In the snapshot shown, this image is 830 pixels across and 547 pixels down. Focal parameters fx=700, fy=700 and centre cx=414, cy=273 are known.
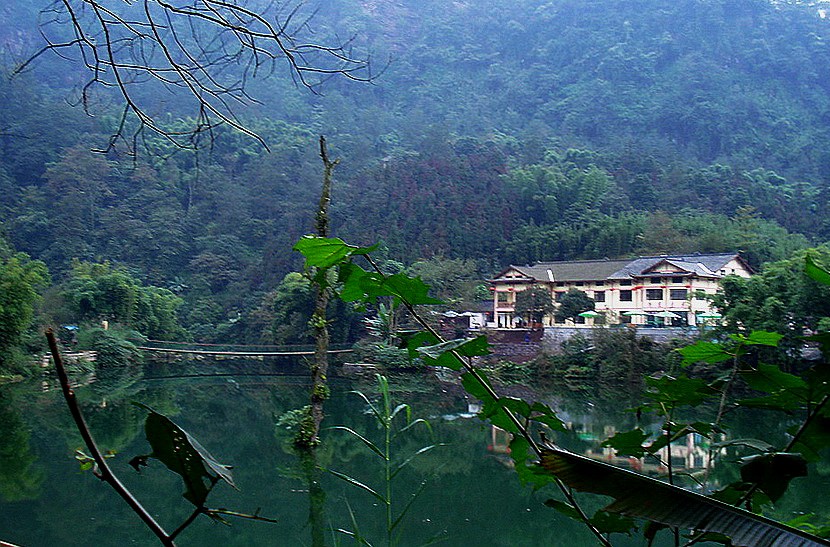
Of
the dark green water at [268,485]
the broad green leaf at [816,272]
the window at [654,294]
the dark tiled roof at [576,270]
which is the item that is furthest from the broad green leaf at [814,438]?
the dark tiled roof at [576,270]

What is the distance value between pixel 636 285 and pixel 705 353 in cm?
1499

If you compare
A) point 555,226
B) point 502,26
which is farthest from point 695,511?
point 502,26

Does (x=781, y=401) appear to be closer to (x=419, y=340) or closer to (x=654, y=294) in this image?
(x=419, y=340)

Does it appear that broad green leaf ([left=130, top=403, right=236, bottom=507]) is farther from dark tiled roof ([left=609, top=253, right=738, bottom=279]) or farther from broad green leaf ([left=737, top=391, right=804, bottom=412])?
dark tiled roof ([left=609, top=253, right=738, bottom=279])

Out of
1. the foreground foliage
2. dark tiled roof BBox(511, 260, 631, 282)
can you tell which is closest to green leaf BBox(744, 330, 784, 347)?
the foreground foliage

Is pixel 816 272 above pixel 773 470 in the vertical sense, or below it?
above

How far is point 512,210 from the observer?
22.3 metres

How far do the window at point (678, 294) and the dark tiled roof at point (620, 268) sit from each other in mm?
473

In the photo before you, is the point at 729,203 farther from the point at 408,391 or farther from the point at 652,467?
the point at 652,467

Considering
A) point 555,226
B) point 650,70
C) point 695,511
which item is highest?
point 650,70

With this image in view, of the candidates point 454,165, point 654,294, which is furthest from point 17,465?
point 454,165

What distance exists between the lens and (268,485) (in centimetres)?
458

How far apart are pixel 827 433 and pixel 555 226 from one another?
21376 mm

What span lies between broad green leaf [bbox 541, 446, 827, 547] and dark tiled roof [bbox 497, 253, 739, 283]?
1483 centimetres
